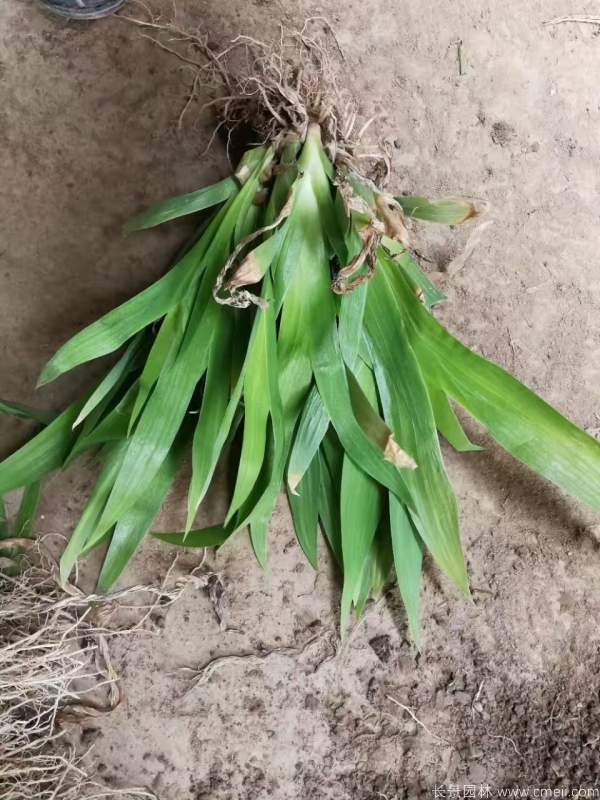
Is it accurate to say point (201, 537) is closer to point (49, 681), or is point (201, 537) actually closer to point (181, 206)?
point (49, 681)

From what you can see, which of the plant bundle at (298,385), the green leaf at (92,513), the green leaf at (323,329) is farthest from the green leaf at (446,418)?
the green leaf at (92,513)

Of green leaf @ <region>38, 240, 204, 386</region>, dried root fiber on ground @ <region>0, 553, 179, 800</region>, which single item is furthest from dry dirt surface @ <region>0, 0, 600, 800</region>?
green leaf @ <region>38, 240, 204, 386</region>

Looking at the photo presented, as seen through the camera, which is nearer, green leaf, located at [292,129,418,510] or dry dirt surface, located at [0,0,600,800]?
green leaf, located at [292,129,418,510]

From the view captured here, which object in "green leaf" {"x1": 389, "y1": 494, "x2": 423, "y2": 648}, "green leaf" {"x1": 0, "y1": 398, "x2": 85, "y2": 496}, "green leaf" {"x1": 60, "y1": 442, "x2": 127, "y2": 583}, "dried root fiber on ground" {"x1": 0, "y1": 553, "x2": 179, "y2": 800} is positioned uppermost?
"green leaf" {"x1": 0, "y1": 398, "x2": 85, "y2": 496}

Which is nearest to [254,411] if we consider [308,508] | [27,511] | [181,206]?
[308,508]

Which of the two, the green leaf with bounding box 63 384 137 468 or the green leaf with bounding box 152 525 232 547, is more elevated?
the green leaf with bounding box 63 384 137 468

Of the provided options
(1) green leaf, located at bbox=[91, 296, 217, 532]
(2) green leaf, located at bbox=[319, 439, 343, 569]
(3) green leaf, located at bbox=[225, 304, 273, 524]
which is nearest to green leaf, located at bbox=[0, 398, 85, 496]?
(1) green leaf, located at bbox=[91, 296, 217, 532]

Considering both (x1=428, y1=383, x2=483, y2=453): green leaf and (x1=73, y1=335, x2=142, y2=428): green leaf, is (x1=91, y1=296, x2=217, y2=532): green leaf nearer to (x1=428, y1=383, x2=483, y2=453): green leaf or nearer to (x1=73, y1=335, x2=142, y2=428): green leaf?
(x1=73, y1=335, x2=142, y2=428): green leaf

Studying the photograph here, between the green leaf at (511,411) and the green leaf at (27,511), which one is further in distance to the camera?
the green leaf at (27,511)

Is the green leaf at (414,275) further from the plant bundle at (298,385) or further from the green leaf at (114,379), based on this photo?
the green leaf at (114,379)
